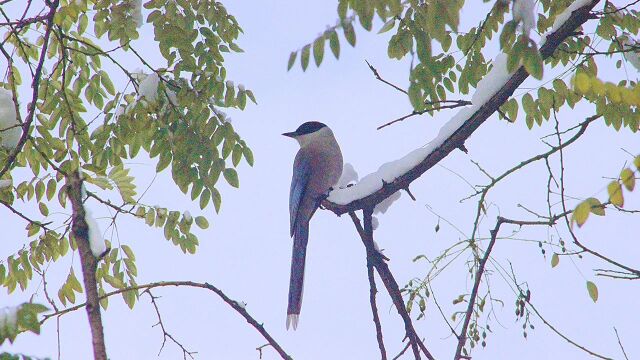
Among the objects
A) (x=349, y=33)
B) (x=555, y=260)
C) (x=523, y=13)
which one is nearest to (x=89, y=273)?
(x=349, y=33)

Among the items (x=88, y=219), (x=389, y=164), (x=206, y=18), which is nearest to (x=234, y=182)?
(x=206, y=18)

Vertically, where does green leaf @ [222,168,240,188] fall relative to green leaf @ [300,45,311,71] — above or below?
above

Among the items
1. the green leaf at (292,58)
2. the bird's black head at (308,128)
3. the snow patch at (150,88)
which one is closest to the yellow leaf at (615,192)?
the green leaf at (292,58)

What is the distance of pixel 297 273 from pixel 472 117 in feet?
7.20

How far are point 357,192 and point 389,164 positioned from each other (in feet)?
0.79

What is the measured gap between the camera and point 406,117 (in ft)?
10.4

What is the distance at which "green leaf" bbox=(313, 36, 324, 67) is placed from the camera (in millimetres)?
2744

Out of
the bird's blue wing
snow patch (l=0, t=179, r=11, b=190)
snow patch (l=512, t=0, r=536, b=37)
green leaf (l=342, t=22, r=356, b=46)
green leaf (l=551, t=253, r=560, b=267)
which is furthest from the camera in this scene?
the bird's blue wing

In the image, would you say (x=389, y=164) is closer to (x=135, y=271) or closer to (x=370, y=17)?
(x=370, y=17)

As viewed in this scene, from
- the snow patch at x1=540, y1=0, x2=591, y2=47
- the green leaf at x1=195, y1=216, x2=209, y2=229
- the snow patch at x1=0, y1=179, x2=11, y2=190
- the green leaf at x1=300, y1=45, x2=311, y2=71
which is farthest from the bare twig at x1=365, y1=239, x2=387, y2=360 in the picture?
the snow patch at x1=0, y1=179, x2=11, y2=190

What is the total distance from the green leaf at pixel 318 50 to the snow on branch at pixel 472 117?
0.72m

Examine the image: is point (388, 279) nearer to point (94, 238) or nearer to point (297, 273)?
point (297, 273)

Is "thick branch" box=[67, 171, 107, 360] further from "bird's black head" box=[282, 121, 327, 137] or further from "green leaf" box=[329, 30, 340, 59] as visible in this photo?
"bird's black head" box=[282, 121, 327, 137]

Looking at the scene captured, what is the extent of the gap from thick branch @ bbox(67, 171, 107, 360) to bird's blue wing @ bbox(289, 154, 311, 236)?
350 cm
